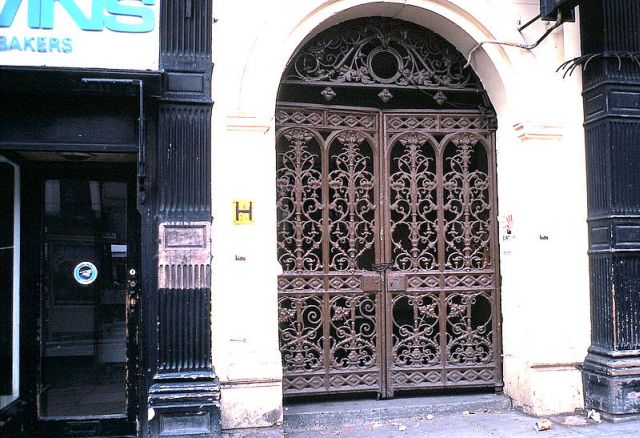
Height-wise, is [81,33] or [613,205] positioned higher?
[81,33]

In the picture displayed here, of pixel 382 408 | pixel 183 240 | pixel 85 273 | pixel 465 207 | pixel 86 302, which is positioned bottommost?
pixel 382 408

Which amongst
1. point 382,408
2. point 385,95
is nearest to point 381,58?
point 385,95

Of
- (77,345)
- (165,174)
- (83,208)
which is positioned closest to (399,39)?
(165,174)

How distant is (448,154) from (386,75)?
1070 mm

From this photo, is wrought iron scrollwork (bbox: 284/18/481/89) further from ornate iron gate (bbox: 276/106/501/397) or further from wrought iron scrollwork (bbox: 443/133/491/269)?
wrought iron scrollwork (bbox: 443/133/491/269)

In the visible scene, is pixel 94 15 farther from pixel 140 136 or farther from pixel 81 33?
pixel 140 136

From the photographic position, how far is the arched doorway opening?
6371 millimetres

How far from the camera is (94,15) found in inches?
212

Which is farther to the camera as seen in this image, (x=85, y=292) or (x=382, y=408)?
(x=382, y=408)

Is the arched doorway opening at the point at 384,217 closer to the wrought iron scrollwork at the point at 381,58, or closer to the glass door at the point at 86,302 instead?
the wrought iron scrollwork at the point at 381,58

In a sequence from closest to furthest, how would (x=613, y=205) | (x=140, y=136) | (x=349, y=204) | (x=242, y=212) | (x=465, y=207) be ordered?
(x=140, y=136)
(x=242, y=212)
(x=613, y=205)
(x=349, y=204)
(x=465, y=207)

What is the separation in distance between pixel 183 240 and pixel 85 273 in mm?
1094

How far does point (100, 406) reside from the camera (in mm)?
5797

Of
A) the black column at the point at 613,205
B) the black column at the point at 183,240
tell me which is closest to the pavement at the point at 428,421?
the black column at the point at 613,205
